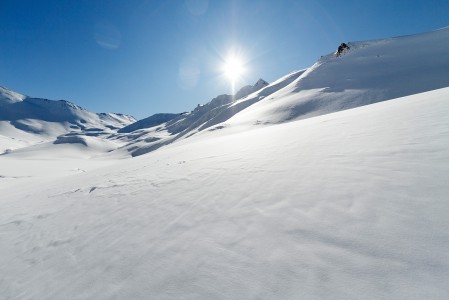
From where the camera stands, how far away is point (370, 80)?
27328mm

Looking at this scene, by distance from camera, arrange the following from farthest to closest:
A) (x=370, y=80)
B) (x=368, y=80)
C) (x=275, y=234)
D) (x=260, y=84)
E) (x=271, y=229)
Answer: (x=260, y=84)
(x=368, y=80)
(x=370, y=80)
(x=271, y=229)
(x=275, y=234)

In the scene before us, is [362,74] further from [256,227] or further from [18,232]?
[18,232]

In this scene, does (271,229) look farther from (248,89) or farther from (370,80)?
(248,89)

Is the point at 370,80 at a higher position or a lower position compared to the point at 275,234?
higher

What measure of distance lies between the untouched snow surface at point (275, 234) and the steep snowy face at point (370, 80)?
18866mm

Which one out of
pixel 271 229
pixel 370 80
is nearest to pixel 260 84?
pixel 370 80

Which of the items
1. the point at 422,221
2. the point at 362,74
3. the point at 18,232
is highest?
the point at 362,74

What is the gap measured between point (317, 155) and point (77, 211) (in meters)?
7.26

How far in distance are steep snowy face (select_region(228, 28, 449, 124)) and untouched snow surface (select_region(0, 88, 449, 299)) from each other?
18.9m

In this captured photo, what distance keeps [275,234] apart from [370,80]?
3064cm

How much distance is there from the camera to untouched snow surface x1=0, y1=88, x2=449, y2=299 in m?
2.33

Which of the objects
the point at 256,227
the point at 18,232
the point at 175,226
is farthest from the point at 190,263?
the point at 18,232

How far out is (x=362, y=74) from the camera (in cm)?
3019

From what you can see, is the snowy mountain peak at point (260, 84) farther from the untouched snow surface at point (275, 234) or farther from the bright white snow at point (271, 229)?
the untouched snow surface at point (275, 234)
